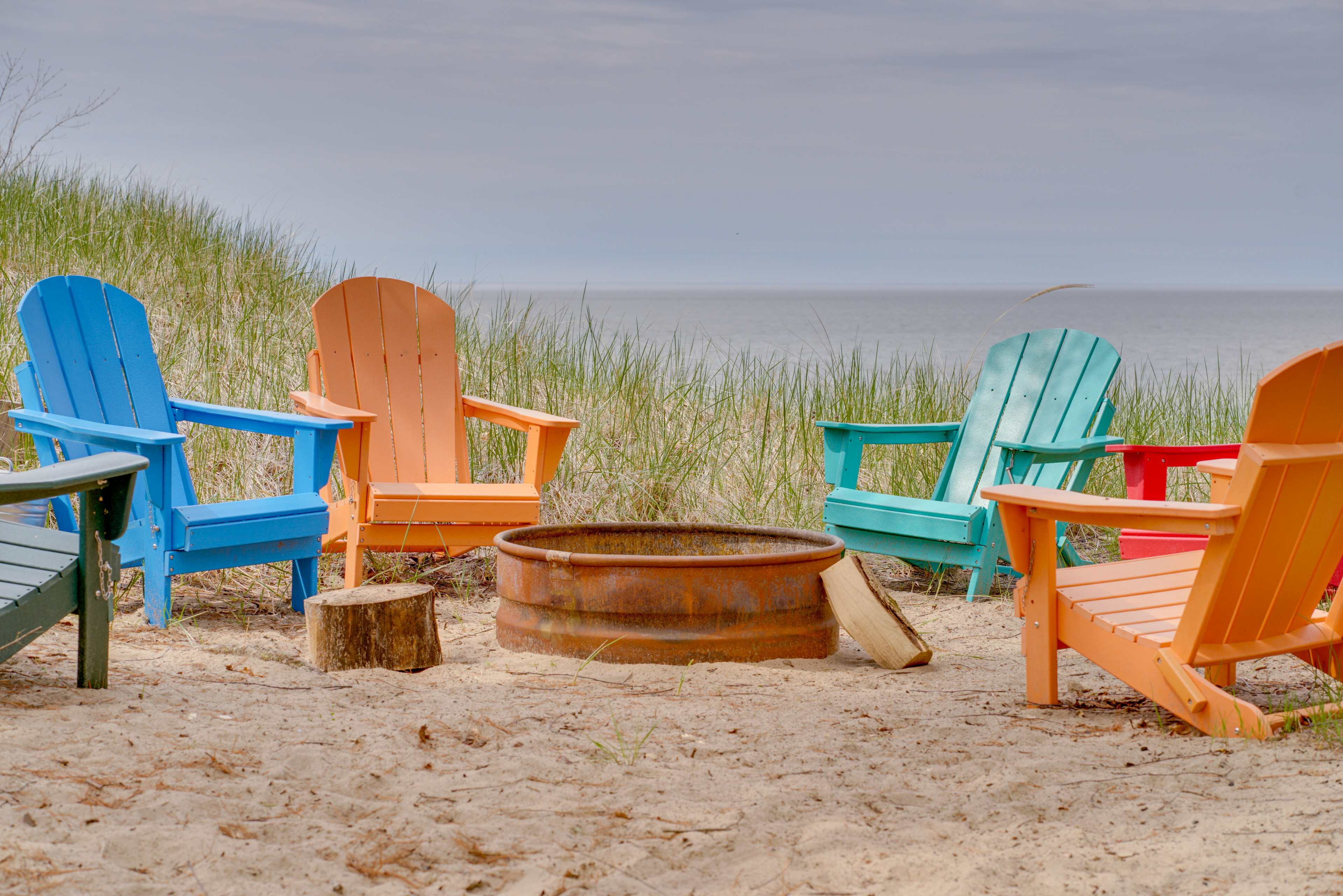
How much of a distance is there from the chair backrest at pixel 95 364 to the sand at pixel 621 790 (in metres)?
0.98

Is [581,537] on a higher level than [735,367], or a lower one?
lower

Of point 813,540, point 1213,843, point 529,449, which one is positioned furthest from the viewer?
point 529,449

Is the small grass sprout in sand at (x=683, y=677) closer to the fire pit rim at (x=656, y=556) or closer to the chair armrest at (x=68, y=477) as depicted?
the fire pit rim at (x=656, y=556)

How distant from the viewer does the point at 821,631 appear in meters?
2.79

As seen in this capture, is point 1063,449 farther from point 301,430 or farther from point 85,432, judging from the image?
point 85,432

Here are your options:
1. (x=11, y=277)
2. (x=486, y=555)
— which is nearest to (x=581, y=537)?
(x=486, y=555)

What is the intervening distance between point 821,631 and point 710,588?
14.9 inches

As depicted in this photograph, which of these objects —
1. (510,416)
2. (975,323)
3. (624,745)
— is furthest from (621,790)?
(975,323)

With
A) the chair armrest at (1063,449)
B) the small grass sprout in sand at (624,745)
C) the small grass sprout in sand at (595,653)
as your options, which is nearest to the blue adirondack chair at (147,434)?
the small grass sprout in sand at (595,653)

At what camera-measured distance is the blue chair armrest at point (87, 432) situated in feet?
8.93

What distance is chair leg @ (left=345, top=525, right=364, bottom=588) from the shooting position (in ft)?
10.9

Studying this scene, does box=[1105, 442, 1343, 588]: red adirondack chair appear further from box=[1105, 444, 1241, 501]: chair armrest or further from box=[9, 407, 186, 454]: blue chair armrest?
box=[9, 407, 186, 454]: blue chair armrest

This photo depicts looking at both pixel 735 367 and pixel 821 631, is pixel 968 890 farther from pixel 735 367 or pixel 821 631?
pixel 735 367

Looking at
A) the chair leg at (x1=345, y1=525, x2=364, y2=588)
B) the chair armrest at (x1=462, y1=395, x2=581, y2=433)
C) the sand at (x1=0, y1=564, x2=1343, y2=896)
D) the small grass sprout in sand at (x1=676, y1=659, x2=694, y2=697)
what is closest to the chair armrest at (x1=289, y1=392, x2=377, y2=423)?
the chair leg at (x1=345, y1=525, x2=364, y2=588)
